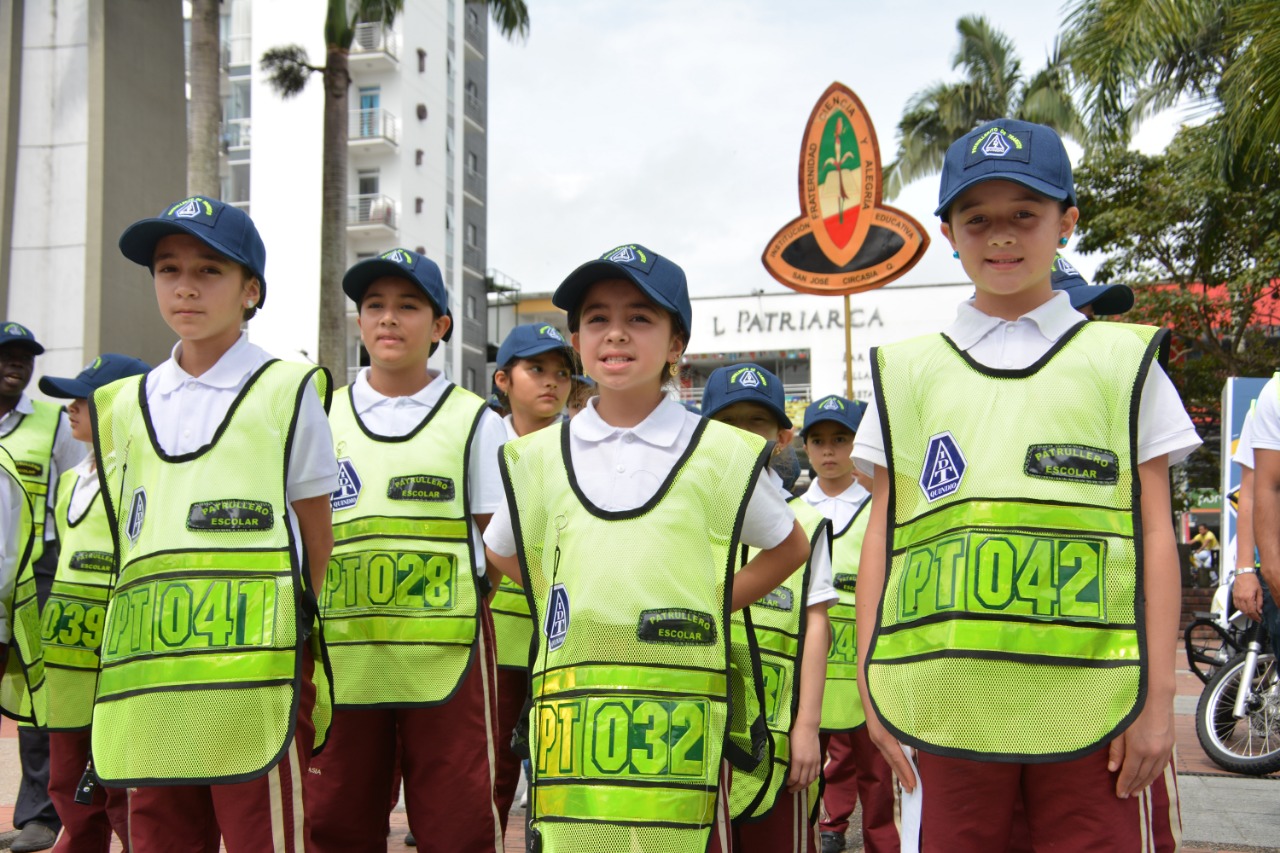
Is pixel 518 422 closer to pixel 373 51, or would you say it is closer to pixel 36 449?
pixel 36 449

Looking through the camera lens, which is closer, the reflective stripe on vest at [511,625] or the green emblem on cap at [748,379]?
the green emblem on cap at [748,379]

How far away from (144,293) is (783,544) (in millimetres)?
13775

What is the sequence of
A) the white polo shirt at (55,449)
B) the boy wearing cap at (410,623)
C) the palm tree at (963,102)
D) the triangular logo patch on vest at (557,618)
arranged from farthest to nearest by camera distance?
the palm tree at (963,102) → the white polo shirt at (55,449) → the boy wearing cap at (410,623) → the triangular logo patch on vest at (557,618)

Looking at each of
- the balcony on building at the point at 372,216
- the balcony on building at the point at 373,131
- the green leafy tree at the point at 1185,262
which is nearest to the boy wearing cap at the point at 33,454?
the green leafy tree at the point at 1185,262

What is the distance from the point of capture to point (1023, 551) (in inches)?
97.0

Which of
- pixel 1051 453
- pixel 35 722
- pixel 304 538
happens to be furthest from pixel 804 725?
pixel 35 722

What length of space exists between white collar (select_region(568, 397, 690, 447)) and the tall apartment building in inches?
1415

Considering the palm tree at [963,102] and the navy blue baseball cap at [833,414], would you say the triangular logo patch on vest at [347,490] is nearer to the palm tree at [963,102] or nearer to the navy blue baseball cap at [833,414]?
the navy blue baseball cap at [833,414]

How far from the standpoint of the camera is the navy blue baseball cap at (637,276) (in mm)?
2889

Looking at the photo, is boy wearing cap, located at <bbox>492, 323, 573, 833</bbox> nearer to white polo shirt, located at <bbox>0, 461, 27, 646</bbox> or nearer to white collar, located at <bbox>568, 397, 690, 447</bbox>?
white polo shirt, located at <bbox>0, 461, 27, 646</bbox>

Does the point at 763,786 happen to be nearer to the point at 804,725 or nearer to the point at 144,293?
the point at 804,725

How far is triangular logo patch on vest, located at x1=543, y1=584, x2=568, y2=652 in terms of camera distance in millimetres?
2789

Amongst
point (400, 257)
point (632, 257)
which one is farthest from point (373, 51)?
point (632, 257)

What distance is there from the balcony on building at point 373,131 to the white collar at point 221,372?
1487 inches
